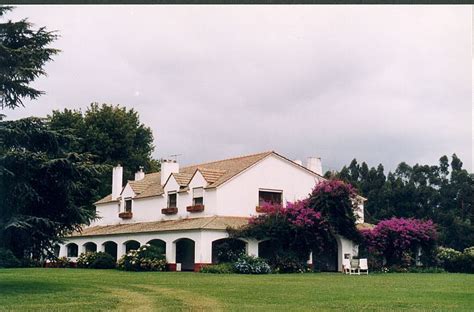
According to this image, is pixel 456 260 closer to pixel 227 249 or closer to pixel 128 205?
pixel 227 249

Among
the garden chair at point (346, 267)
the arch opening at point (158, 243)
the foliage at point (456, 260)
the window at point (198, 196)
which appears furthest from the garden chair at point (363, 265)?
the arch opening at point (158, 243)

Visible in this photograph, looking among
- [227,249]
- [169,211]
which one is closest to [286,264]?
[227,249]

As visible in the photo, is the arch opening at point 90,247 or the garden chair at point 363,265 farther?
the arch opening at point 90,247

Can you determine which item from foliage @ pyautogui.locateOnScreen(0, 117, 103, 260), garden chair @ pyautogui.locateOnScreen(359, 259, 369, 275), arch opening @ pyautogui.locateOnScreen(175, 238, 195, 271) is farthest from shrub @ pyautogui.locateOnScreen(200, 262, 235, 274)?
foliage @ pyautogui.locateOnScreen(0, 117, 103, 260)

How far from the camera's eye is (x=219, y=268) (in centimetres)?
3653

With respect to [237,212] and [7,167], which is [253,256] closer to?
[237,212]

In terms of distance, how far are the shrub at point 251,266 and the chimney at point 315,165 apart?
46.0ft

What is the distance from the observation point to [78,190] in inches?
971

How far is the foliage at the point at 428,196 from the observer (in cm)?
6091

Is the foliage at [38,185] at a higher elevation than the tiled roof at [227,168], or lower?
lower

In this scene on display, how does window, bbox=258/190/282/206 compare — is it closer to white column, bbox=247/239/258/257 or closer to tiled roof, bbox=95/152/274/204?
tiled roof, bbox=95/152/274/204

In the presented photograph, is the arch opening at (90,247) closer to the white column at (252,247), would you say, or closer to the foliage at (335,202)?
the white column at (252,247)

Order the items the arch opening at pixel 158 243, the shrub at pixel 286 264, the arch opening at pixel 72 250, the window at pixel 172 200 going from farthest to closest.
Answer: the arch opening at pixel 72 250, the window at pixel 172 200, the arch opening at pixel 158 243, the shrub at pixel 286 264

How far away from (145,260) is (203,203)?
507 centimetres
